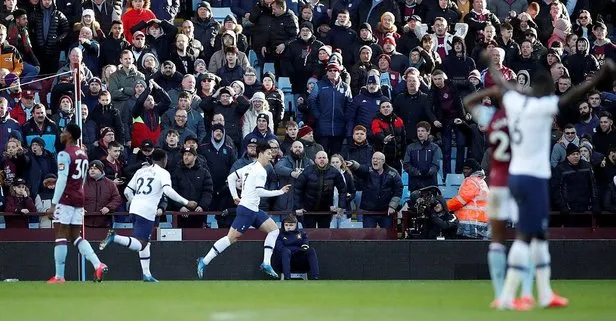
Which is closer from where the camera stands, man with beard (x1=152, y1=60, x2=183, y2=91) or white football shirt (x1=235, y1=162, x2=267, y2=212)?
white football shirt (x1=235, y1=162, x2=267, y2=212)

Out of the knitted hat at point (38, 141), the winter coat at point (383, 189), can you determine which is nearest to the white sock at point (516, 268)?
the winter coat at point (383, 189)

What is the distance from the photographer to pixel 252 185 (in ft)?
82.0

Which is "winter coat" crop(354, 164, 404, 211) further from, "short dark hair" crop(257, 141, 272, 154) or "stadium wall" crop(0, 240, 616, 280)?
"short dark hair" crop(257, 141, 272, 154)

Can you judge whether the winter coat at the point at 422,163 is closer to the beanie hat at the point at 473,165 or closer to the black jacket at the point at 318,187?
the beanie hat at the point at 473,165

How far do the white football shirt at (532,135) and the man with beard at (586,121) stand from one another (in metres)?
13.9

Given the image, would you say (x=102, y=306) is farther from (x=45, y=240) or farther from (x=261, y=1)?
(x=261, y=1)

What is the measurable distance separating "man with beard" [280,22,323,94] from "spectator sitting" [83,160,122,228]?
5.82 m

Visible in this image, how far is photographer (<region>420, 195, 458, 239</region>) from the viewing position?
2658cm

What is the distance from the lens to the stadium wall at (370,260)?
26578 mm

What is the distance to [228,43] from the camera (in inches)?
1164

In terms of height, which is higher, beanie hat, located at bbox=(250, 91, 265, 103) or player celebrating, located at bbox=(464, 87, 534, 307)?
beanie hat, located at bbox=(250, 91, 265, 103)

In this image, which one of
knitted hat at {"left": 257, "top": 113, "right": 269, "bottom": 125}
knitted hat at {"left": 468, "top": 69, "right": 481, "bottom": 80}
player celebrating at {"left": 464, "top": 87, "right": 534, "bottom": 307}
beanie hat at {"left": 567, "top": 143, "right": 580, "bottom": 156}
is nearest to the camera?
player celebrating at {"left": 464, "top": 87, "right": 534, "bottom": 307}

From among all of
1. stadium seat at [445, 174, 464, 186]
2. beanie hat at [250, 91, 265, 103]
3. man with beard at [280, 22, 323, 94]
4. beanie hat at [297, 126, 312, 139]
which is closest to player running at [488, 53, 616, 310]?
beanie hat at [297, 126, 312, 139]

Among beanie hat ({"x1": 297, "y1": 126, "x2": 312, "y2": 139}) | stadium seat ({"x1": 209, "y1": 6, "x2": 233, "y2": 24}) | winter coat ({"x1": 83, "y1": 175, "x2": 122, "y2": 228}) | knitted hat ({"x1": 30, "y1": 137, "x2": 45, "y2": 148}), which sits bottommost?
winter coat ({"x1": 83, "y1": 175, "x2": 122, "y2": 228})
